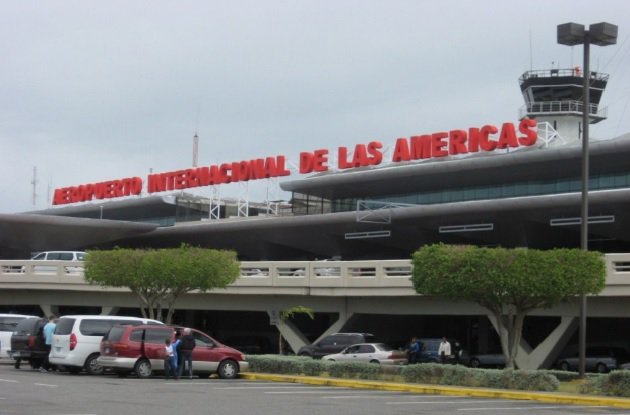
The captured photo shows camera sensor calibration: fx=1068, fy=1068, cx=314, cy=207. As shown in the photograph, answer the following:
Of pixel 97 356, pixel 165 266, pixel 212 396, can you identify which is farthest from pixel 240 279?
pixel 212 396

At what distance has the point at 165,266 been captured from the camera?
44.9 metres

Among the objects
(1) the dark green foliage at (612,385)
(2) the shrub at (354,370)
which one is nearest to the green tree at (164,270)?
(2) the shrub at (354,370)

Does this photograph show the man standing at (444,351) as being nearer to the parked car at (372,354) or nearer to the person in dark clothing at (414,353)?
the person in dark clothing at (414,353)

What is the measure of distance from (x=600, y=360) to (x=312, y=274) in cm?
1333

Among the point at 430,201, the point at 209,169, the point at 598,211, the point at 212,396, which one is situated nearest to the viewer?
the point at 212,396

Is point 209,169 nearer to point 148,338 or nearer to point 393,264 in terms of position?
point 393,264

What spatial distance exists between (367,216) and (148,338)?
31167 millimetres

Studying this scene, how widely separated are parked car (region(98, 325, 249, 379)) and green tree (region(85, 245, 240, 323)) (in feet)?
37.8

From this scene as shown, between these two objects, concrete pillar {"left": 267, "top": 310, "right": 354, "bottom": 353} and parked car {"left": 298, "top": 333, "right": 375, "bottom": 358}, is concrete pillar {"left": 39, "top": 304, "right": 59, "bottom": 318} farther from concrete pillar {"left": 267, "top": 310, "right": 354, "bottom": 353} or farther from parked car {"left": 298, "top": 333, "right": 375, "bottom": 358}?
parked car {"left": 298, "top": 333, "right": 375, "bottom": 358}

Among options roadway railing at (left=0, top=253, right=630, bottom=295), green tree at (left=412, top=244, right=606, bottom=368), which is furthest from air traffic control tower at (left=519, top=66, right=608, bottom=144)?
green tree at (left=412, top=244, right=606, bottom=368)

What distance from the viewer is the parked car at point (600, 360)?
45812 mm

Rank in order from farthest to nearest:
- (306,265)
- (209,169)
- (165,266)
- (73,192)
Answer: (73,192) < (209,169) < (306,265) < (165,266)

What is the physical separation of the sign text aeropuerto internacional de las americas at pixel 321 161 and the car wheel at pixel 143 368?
34.4 meters

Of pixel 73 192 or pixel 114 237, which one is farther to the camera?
pixel 73 192
